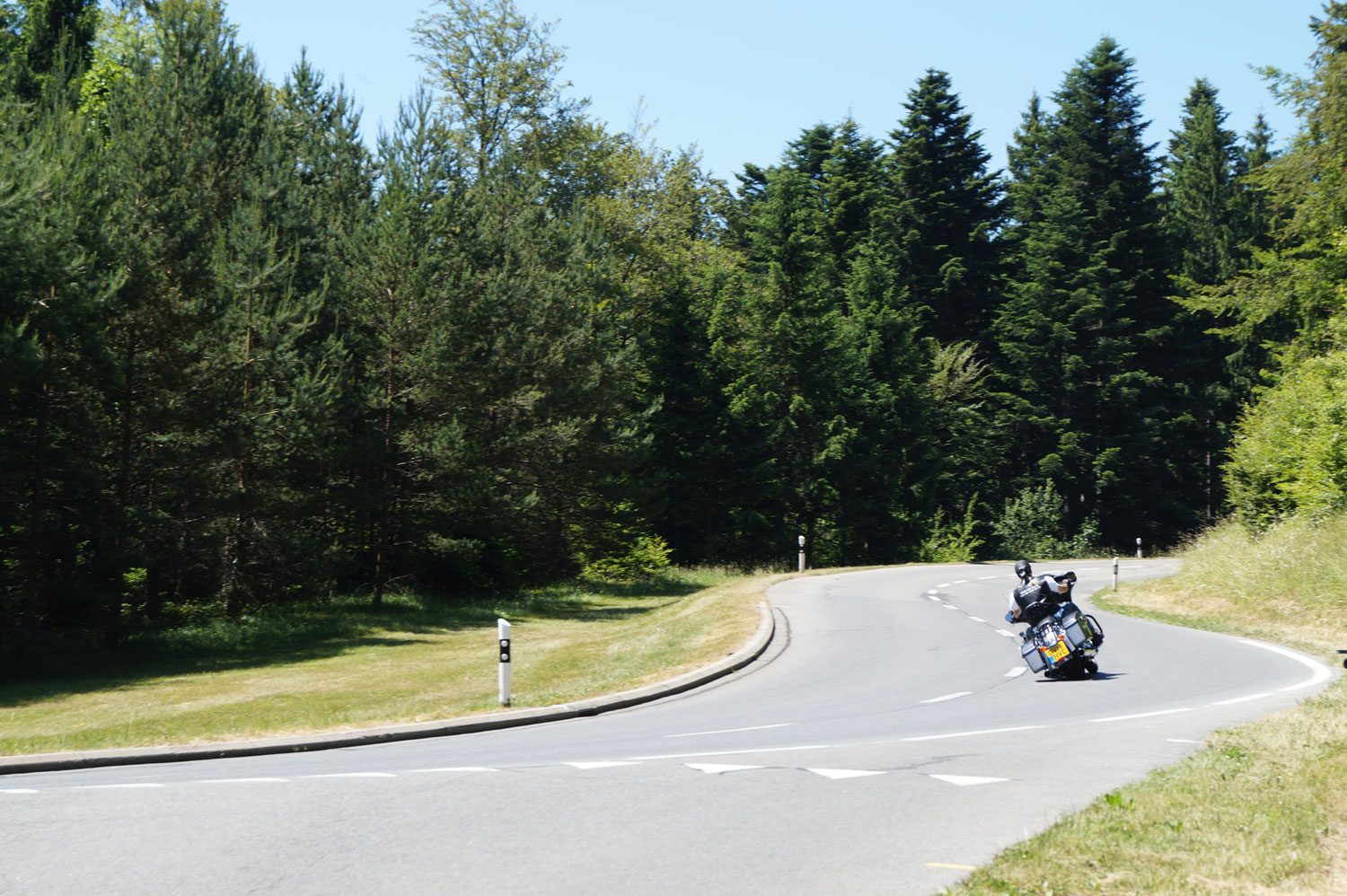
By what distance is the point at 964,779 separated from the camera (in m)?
8.54

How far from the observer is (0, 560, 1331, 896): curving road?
613cm

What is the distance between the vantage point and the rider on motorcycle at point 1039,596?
15039mm

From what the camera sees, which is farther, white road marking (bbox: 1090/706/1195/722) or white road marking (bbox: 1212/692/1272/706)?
white road marking (bbox: 1212/692/1272/706)

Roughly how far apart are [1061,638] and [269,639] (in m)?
18.9

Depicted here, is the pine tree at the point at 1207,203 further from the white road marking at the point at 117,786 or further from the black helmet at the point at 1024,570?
the white road marking at the point at 117,786

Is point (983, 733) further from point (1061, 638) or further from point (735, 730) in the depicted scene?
point (1061, 638)

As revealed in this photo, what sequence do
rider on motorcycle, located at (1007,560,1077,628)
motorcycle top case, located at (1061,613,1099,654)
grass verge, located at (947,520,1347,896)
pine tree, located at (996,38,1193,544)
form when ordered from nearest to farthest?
grass verge, located at (947,520,1347,896)
motorcycle top case, located at (1061,613,1099,654)
rider on motorcycle, located at (1007,560,1077,628)
pine tree, located at (996,38,1193,544)

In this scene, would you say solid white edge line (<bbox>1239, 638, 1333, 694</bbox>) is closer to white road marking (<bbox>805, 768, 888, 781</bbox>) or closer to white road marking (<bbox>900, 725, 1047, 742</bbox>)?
white road marking (<bbox>900, 725, 1047, 742</bbox>)

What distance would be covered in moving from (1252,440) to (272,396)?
27.0 meters

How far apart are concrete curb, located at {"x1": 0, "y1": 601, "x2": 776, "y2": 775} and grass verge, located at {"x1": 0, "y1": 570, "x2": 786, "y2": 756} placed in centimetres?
89

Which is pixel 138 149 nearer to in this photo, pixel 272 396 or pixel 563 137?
pixel 272 396

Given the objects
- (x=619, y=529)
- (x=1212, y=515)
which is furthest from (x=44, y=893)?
(x=1212, y=515)

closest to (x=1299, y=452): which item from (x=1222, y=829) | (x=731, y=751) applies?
(x=731, y=751)

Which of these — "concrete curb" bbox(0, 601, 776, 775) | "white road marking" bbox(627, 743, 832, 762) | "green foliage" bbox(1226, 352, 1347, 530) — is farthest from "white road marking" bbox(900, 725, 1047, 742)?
"green foliage" bbox(1226, 352, 1347, 530)
